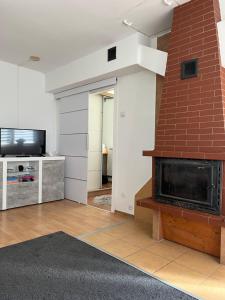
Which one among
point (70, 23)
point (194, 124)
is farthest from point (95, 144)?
point (194, 124)

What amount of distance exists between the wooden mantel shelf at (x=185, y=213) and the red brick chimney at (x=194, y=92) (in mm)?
563

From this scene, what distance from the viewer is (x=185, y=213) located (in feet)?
7.76

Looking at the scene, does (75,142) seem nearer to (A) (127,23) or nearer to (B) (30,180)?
(B) (30,180)

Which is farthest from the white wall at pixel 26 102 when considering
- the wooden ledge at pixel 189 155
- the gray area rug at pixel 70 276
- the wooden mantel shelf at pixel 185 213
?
the wooden mantel shelf at pixel 185 213

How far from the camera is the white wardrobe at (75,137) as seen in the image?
4.48 metres

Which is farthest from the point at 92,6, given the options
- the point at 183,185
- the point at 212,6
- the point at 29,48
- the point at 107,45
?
the point at 183,185

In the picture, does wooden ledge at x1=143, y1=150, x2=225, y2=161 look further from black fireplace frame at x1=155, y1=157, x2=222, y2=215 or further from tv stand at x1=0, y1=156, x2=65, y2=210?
tv stand at x1=0, y1=156, x2=65, y2=210

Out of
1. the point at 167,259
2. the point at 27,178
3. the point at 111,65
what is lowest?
the point at 167,259

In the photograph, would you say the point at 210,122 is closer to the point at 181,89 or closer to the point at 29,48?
the point at 181,89

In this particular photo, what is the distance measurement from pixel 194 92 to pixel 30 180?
10.7ft

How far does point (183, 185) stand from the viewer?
2.58m

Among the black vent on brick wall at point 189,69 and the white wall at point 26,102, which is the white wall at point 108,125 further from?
the black vent on brick wall at point 189,69

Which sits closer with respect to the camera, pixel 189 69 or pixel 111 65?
pixel 189 69

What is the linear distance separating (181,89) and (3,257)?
2.56 meters
